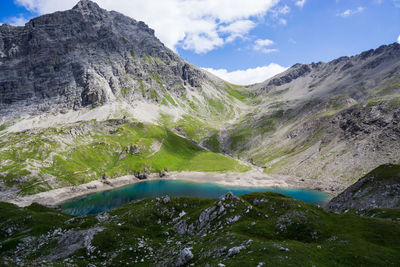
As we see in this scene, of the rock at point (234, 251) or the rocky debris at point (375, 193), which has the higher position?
the rock at point (234, 251)

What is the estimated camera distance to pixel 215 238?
1373 inches

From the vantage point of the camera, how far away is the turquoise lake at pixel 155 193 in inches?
5281

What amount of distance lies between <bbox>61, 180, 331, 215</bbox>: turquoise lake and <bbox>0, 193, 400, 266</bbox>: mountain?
79498 mm

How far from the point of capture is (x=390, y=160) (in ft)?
495

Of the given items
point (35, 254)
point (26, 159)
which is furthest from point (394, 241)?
point (26, 159)

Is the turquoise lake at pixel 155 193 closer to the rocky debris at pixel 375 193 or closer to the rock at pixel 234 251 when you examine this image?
the rocky debris at pixel 375 193

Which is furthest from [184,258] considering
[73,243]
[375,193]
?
[375,193]

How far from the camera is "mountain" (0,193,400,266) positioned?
2716 cm

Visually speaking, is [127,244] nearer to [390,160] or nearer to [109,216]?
[109,216]

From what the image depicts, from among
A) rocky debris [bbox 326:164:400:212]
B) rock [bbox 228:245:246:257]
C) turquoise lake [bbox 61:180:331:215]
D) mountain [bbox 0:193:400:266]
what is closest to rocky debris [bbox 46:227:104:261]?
mountain [bbox 0:193:400:266]

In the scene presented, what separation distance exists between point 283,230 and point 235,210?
1034 centimetres

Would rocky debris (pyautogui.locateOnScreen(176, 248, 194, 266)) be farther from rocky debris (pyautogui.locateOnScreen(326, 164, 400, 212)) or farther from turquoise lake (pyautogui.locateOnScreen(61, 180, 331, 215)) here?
turquoise lake (pyautogui.locateOnScreen(61, 180, 331, 215))

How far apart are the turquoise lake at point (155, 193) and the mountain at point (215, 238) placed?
261 feet

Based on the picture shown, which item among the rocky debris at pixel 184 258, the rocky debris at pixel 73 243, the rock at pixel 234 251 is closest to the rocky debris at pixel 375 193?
the rock at pixel 234 251
